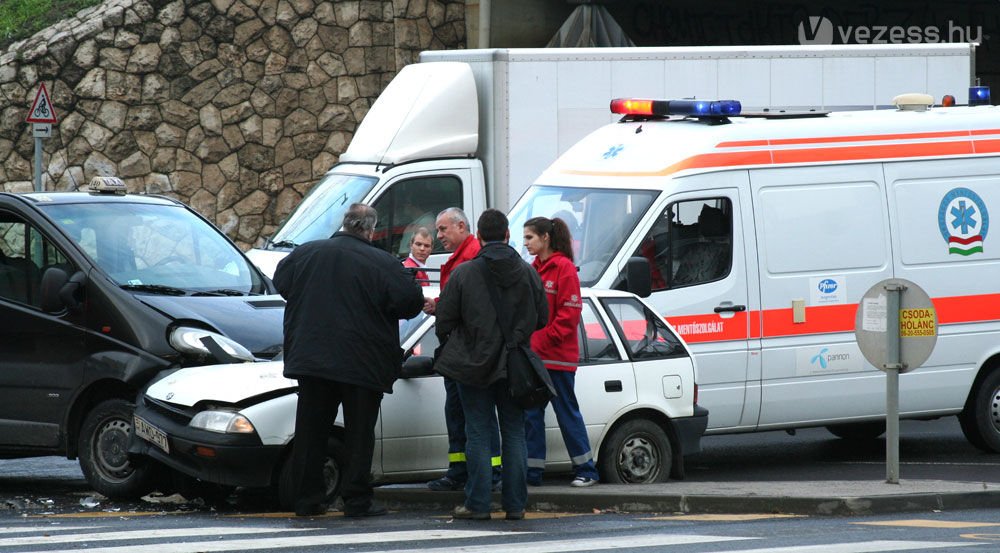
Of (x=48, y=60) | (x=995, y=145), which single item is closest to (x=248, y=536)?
(x=995, y=145)

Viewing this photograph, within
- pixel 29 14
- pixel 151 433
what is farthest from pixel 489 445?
pixel 29 14

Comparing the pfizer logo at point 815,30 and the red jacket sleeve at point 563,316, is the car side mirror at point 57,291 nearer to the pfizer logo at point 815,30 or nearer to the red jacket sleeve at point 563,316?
the red jacket sleeve at point 563,316

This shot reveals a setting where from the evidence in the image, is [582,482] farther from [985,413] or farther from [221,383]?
→ [985,413]

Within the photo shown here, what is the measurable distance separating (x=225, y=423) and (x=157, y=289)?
1877 mm

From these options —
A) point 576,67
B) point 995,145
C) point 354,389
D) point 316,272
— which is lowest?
point 354,389

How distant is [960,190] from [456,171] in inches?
188

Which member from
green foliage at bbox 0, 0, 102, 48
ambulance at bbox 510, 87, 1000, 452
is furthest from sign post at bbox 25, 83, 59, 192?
ambulance at bbox 510, 87, 1000, 452

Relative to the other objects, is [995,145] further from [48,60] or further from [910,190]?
[48,60]

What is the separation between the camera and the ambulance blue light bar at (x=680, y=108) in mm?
12000

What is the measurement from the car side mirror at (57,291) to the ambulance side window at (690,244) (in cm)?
383

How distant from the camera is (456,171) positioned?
15.3 meters

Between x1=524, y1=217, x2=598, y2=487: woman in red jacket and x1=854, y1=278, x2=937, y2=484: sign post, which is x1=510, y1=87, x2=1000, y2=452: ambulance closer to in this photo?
x1=524, y1=217, x2=598, y2=487: woman in red jacket

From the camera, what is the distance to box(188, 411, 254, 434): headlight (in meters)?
9.10

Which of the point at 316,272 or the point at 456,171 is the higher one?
the point at 456,171
